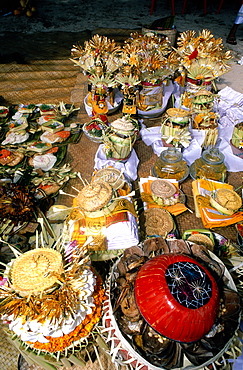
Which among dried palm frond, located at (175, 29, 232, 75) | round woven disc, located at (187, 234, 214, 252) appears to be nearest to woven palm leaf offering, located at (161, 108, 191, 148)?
dried palm frond, located at (175, 29, 232, 75)

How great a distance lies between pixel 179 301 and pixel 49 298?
2.34 feet

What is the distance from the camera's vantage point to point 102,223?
7.33ft

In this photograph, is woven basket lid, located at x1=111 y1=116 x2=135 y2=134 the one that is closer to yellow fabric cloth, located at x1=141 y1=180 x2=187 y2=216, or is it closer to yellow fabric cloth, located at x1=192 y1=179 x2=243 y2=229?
yellow fabric cloth, located at x1=141 y1=180 x2=187 y2=216

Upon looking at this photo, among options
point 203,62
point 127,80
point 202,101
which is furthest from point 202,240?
point 203,62

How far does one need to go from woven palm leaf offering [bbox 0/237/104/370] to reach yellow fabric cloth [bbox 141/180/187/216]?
4.37 ft

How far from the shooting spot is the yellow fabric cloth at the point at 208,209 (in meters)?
2.66

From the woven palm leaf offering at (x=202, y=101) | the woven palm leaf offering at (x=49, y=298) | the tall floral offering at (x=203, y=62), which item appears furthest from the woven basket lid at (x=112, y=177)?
the tall floral offering at (x=203, y=62)

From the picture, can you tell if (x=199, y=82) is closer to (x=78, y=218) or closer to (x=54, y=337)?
(x=78, y=218)

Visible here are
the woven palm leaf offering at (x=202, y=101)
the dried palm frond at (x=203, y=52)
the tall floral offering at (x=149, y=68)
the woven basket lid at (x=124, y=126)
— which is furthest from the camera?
the dried palm frond at (x=203, y=52)

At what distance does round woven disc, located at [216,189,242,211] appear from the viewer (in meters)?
2.67

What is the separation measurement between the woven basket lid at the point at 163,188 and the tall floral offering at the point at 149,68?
1726 mm

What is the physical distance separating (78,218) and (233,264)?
4.66 ft

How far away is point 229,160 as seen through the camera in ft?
11.6

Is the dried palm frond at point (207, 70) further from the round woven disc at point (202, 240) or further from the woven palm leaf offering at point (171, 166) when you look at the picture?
the round woven disc at point (202, 240)
